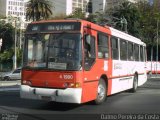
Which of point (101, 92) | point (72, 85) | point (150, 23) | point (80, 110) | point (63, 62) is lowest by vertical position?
point (80, 110)

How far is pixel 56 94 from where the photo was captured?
12.9 m

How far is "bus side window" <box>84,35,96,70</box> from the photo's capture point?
1340 centimetres

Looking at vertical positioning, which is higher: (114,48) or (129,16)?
(129,16)

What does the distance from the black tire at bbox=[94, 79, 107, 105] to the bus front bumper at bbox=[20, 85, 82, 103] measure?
1900 mm

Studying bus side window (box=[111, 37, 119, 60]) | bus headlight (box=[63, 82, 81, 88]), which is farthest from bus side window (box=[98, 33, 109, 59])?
bus headlight (box=[63, 82, 81, 88])

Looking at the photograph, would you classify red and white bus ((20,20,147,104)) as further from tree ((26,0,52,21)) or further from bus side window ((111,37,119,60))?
tree ((26,0,52,21))

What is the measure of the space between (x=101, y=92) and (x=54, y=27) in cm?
306

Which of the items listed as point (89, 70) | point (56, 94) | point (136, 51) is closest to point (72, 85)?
point (56, 94)

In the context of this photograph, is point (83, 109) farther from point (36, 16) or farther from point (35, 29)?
point (36, 16)

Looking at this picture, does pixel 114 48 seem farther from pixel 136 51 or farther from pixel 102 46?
pixel 136 51

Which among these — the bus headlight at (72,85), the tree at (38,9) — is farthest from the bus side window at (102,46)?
the tree at (38,9)

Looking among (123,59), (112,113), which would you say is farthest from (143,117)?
(123,59)

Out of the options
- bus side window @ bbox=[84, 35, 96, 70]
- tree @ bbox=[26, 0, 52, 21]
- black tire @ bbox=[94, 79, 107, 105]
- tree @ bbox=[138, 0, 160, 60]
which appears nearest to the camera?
bus side window @ bbox=[84, 35, 96, 70]

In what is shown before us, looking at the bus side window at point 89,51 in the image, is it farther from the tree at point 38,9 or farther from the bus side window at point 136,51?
the tree at point 38,9
